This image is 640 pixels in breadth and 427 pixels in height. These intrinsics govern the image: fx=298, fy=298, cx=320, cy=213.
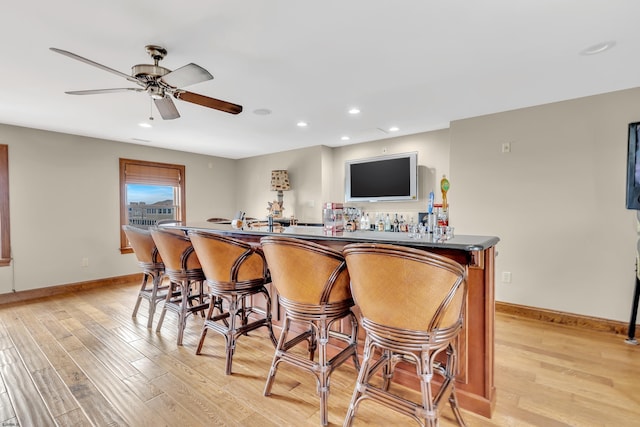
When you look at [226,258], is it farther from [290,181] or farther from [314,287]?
[290,181]

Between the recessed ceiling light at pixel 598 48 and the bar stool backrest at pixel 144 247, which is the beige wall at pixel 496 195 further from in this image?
the bar stool backrest at pixel 144 247

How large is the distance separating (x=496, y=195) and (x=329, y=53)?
2.54 metres

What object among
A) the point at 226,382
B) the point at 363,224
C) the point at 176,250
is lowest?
the point at 226,382

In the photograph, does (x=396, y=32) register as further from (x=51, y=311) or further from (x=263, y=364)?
(x=51, y=311)

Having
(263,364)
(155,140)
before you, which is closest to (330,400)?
(263,364)

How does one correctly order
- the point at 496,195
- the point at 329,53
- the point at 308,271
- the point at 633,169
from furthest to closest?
the point at 496,195, the point at 633,169, the point at 329,53, the point at 308,271

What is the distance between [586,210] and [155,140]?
574 cm

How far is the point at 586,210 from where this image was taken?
2.96 m

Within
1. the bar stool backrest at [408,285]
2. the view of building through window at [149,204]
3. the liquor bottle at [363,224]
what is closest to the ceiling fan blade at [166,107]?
the liquor bottle at [363,224]

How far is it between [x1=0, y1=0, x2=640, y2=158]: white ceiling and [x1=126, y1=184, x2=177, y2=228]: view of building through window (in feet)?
5.93

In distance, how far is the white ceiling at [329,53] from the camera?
5.51 ft

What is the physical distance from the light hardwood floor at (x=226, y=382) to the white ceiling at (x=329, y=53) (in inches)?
89.2

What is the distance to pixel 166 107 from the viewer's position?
237 centimetres

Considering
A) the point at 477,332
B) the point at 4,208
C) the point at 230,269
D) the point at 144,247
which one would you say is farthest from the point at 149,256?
the point at 477,332
